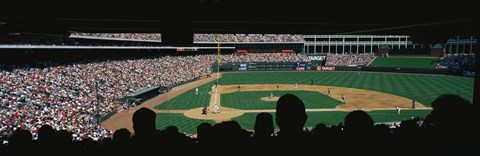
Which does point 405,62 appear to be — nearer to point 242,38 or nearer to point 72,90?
point 242,38

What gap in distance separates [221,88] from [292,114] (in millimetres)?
42469

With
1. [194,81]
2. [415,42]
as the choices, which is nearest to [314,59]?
[194,81]

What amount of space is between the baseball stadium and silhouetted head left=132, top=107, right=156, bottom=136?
1 cm

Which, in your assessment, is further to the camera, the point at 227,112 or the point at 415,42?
the point at 227,112

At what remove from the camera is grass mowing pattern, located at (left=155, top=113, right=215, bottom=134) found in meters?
23.6

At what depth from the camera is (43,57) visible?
120ft

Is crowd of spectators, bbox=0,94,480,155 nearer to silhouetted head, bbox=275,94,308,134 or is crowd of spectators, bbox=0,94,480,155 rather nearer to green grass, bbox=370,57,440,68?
silhouetted head, bbox=275,94,308,134

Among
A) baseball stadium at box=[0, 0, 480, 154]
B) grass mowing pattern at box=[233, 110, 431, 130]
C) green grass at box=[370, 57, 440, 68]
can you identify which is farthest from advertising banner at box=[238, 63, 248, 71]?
grass mowing pattern at box=[233, 110, 431, 130]

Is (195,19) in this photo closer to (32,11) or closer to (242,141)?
(32,11)

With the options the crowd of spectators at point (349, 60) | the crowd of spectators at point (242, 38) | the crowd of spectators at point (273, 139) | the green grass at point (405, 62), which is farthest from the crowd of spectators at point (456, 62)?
the crowd of spectators at point (273, 139)

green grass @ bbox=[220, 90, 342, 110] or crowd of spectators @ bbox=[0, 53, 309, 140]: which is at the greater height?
crowd of spectators @ bbox=[0, 53, 309, 140]

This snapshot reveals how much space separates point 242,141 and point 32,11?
398 cm

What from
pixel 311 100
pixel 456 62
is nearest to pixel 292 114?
pixel 311 100

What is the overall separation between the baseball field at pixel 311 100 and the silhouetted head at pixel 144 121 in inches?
784
